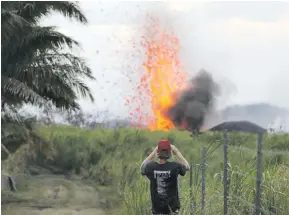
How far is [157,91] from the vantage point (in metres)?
27.4

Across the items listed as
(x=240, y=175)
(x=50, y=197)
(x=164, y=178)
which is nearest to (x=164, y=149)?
(x=164, y=178)

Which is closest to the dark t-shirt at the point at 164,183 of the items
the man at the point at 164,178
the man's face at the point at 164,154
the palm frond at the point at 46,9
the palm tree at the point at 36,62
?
the man at the point at 164,178

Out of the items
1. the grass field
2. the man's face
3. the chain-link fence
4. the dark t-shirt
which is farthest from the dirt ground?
the man's face

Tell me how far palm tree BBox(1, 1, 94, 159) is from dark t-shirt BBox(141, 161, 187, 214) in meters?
9.35

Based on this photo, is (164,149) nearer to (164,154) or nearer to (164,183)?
(164,154)

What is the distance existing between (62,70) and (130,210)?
277 inches

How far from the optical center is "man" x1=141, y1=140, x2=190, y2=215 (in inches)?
263

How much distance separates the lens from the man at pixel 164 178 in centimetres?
668

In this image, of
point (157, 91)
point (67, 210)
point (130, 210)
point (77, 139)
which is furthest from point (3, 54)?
point (157, 91)

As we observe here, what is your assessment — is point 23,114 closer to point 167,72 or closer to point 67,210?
point 67,210

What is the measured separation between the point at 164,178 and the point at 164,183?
62mm

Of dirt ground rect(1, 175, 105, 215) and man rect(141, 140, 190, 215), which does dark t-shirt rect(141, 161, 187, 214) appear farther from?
dirt ground rect(1, 175, 105, 215)

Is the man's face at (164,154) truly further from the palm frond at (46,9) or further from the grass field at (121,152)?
the palm frond at (46,9)

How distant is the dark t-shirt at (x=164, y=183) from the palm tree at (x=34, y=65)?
9.35m
